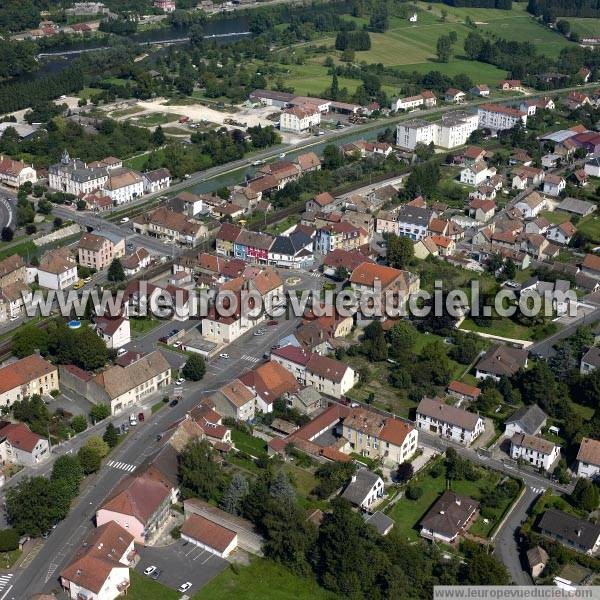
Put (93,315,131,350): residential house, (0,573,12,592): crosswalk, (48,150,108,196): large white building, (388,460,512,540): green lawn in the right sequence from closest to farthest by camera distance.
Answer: (0,573,12,592): crosswalk < (388,460,512,540): green lawn < (93,315,131,350): residential house < (48,150,108,196): large white building

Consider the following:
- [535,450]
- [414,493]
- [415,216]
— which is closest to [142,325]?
[414,493]

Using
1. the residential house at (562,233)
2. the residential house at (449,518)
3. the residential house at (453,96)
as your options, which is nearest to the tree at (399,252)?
the residential house at (562,233)

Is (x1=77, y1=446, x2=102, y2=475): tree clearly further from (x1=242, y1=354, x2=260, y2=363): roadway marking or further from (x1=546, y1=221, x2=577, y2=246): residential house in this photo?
(x1=546, y1=221, x2=577, y2=246): residential house

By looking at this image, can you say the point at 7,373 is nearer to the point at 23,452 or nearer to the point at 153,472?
the point at 23,452

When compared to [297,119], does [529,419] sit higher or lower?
higher

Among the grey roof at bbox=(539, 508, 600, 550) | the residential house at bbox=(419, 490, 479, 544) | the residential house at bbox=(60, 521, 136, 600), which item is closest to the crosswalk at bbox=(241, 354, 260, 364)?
the residential house at bbox=(419, 490, 479, 544)

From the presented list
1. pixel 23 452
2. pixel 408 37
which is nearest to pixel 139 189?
pixel 23 452

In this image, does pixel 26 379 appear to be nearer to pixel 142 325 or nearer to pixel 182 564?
pixel 142 325
